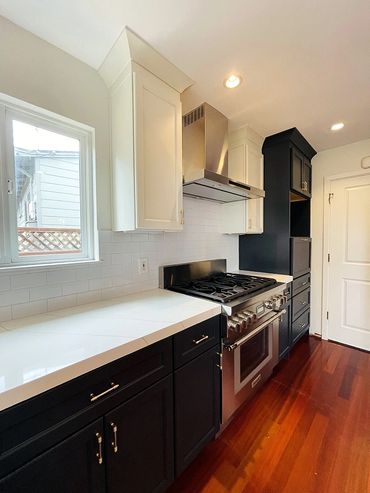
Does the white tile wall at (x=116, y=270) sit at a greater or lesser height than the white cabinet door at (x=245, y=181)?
lesser

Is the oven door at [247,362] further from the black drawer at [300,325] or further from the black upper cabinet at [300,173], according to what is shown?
the black upper cabinet at [300,173]

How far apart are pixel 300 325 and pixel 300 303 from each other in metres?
0.27

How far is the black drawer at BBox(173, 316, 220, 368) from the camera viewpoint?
113 centimetres

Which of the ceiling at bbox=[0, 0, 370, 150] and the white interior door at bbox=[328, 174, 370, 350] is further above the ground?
the ceiling at bbox=[0, 0, 370, 150]

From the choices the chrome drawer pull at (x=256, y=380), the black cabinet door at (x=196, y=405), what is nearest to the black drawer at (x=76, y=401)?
the black cabinet door at (x=196, y=405)

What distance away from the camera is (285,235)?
2369 mm

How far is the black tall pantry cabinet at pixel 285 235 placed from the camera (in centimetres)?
234

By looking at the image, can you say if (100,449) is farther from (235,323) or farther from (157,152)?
(157,152)

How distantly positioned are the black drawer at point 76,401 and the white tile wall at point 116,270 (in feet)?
2.17

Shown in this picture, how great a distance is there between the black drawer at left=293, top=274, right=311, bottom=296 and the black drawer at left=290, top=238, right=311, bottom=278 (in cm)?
6

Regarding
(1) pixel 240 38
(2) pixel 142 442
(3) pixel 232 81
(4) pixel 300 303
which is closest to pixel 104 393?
(2) pixel 142 442

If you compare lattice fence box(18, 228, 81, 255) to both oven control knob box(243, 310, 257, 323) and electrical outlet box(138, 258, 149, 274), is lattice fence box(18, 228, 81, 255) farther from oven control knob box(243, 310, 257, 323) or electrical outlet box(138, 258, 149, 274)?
oven control knob box(243, 310, 257, 323)

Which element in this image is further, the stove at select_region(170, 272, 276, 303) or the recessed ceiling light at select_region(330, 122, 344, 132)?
the recessed ceiling light at select_region(330, 122, 344, 132)

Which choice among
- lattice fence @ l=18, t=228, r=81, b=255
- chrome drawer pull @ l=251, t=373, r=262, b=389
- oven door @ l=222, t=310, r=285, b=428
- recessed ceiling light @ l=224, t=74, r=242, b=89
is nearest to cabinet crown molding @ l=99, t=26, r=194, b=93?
recessed ceiling light @ l=224, t=74, r=242, b=89
